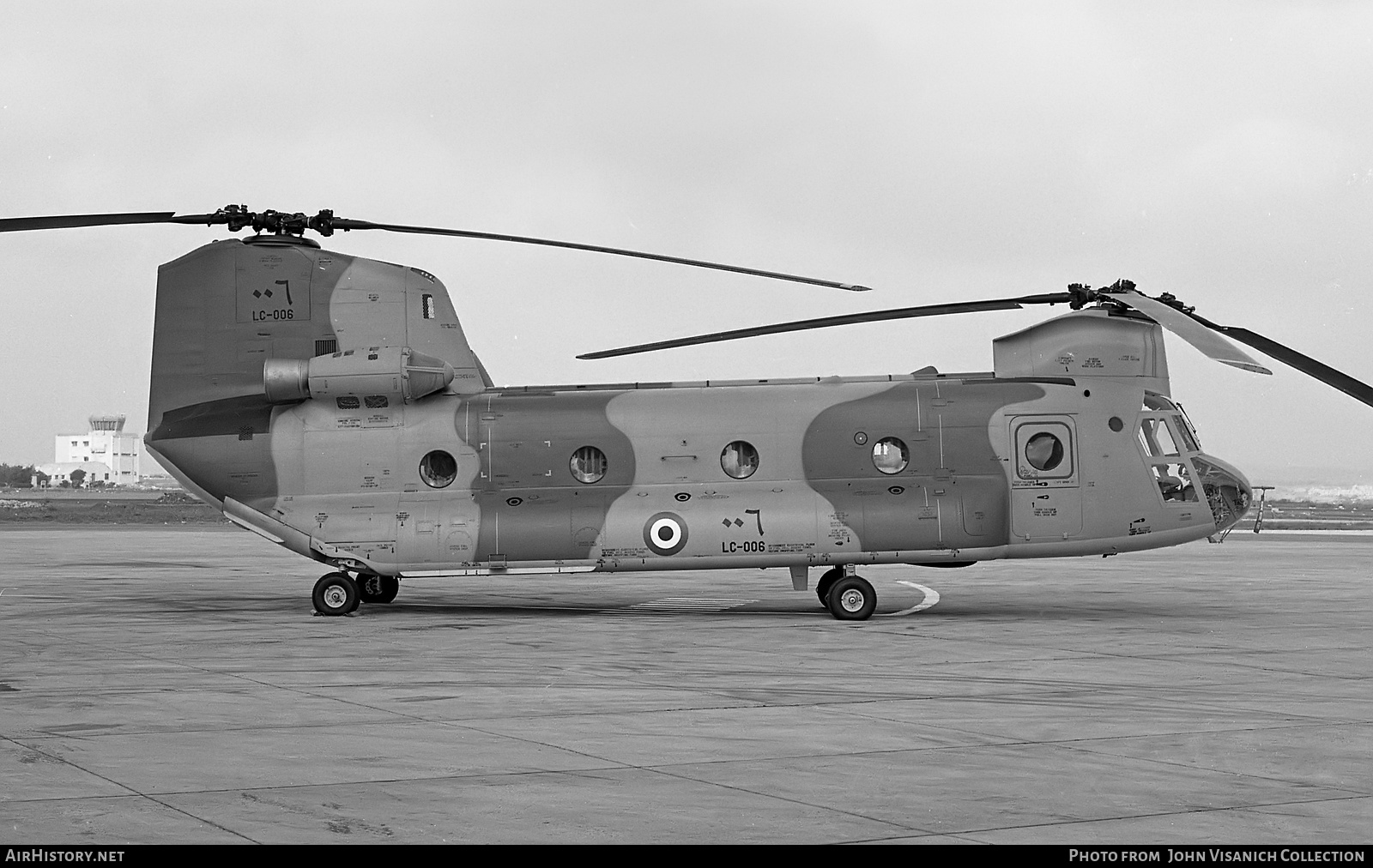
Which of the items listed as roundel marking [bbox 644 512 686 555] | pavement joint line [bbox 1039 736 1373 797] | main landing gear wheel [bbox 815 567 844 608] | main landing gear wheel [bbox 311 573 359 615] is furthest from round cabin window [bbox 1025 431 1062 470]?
pavement joint line [bbox 1039 736 1373 797]

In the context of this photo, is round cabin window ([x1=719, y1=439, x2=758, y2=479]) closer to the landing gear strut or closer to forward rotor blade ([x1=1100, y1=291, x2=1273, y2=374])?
the landing gear strut

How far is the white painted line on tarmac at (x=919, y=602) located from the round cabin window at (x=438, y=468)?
6.54 metres

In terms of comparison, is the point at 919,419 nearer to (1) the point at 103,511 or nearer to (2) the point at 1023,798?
(2) the point at 1023,798

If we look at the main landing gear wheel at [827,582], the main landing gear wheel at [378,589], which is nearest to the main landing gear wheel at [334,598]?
the main landing gear wheel at [378,589]

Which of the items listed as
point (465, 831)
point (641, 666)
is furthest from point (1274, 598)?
point (465, 831)

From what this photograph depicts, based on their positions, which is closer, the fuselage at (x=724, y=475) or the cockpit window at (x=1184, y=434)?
the fuselage at (x=724, y=475)

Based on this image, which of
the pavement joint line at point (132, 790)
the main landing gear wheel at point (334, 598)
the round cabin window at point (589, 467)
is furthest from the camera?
the main landing gear wheel at point (334, 598)

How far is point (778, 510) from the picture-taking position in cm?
1942

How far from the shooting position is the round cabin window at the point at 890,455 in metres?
19.7

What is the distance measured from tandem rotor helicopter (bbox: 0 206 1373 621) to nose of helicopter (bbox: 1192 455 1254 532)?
0.03 m

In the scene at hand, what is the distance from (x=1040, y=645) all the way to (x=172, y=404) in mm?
13059

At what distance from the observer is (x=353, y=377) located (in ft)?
65.8

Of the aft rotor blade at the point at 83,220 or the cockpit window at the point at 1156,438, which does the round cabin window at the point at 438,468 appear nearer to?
the aft rotor blade at the point at 83,220

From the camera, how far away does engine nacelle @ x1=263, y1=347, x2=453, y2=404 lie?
20.0 m
